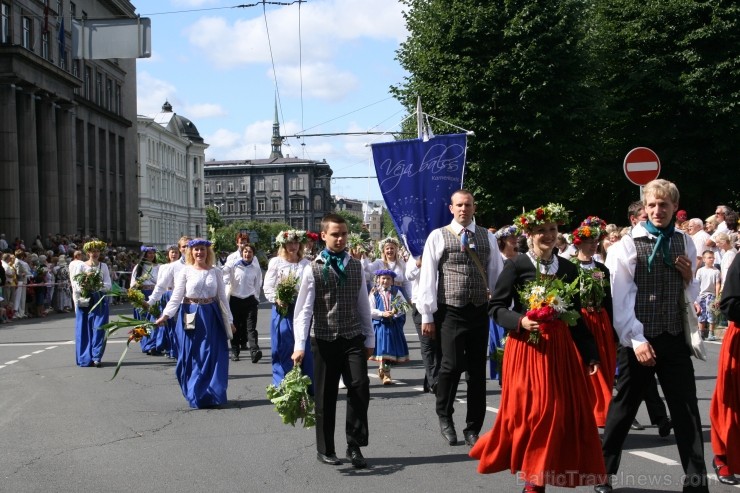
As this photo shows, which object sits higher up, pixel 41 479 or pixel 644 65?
pixel 644 65

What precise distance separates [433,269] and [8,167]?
35.1 metres

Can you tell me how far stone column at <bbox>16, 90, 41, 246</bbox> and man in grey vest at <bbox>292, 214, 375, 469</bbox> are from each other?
36.3 m

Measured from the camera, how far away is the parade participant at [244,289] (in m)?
15.4

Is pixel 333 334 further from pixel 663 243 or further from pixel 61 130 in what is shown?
pixel 61 130

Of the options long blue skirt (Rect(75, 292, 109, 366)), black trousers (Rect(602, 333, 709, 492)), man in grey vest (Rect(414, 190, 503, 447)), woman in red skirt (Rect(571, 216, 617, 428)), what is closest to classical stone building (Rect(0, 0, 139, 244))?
long blue skirt (Rect(75, 292, 109, 366))

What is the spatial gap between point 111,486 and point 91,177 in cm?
5241

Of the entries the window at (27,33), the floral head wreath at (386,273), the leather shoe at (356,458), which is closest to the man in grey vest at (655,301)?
the leather shoe at (356,458)

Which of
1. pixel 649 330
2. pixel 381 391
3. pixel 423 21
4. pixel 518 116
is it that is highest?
pixel 423 21

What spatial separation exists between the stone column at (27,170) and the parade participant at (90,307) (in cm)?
2771

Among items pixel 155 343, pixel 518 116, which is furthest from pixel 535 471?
pixel 518 116

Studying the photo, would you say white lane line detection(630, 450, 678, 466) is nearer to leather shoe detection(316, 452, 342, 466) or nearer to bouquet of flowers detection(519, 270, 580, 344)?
bouquet of flowers detection(519, 270, 580, 344)

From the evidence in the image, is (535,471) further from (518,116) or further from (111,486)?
(518,116)

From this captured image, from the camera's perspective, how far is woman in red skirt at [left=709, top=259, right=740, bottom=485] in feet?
20.4

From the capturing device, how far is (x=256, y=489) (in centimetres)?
658
